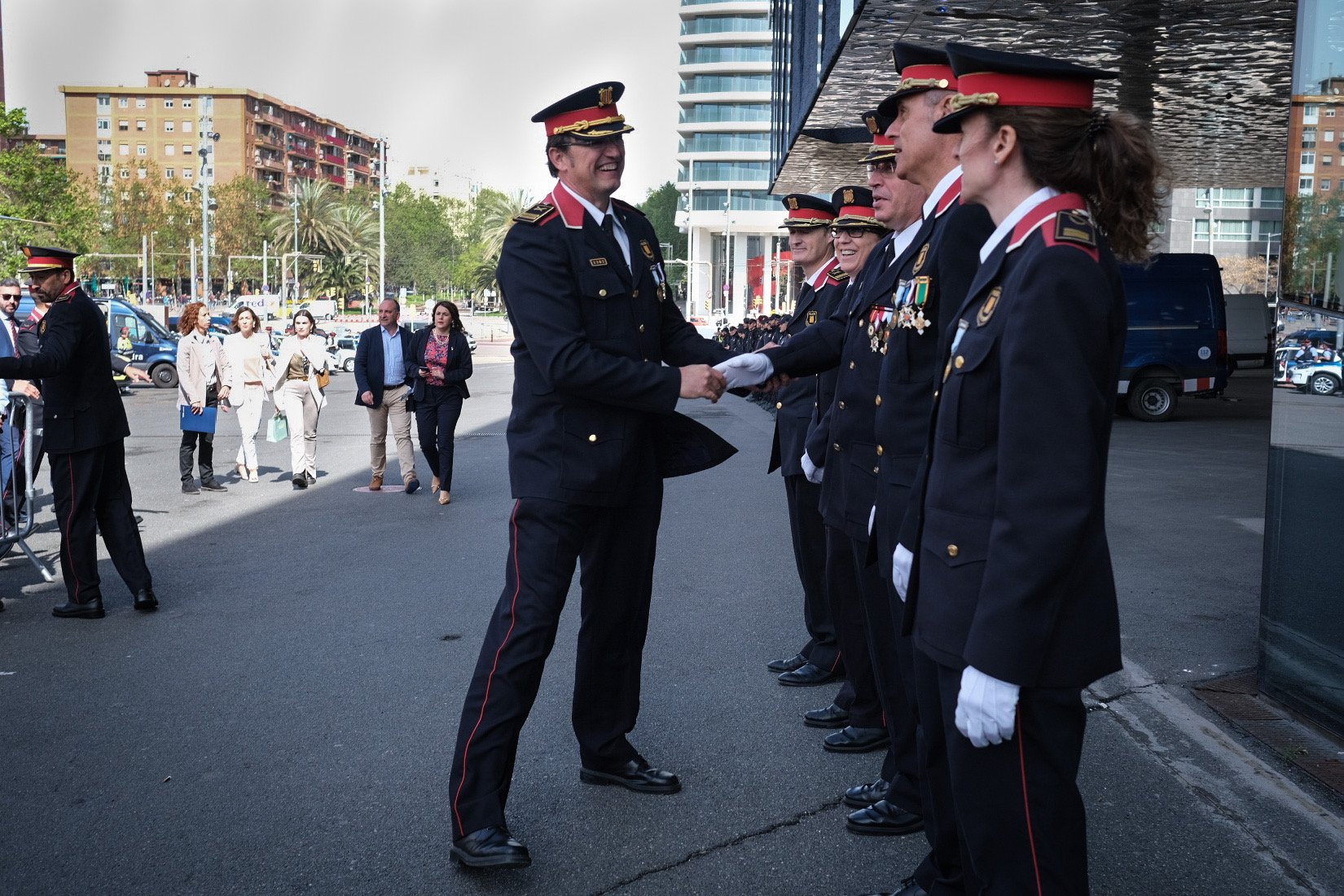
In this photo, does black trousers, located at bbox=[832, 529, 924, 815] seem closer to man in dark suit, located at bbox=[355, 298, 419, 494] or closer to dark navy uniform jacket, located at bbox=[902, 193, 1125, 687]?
dark navy uniform jacket, located at bbox=[902, 193, 1125, 687]

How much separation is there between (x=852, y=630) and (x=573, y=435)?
1525mm

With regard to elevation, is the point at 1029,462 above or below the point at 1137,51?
below

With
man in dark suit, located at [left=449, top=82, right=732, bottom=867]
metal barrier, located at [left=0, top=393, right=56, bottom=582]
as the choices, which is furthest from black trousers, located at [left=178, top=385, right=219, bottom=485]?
man in dark suit, located at [left=449, top=82, right=732, bottom=867]

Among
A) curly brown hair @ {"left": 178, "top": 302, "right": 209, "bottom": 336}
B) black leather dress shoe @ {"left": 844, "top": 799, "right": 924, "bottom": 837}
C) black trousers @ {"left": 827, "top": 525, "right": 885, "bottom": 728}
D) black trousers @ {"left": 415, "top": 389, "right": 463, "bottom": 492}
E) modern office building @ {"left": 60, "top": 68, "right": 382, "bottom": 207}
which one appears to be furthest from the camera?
modern office building @ {"left": 60, "top": 68, "right": 382, "bottom": 207}

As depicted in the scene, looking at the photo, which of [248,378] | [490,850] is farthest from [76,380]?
[248,378]

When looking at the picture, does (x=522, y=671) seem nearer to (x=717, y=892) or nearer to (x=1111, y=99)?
(x=717, y=892)

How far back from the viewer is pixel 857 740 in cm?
481

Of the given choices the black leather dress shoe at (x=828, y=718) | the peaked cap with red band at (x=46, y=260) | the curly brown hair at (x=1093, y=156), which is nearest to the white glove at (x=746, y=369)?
the black leather dress shoe at (x=828, y=718)

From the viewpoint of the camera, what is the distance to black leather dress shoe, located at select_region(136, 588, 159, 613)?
7.16 m

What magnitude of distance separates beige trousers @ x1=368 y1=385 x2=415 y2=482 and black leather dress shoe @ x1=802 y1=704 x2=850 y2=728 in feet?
26.7

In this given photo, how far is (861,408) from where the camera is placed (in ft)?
13.9

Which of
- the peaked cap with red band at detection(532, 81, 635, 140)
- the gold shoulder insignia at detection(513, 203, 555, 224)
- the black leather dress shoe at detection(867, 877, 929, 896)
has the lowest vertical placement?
the black leather dress shoe at detection(867, 877, 929, 896)

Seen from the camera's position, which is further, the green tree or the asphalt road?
the green tree

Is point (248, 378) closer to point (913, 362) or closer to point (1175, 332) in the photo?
point (913, 362)
